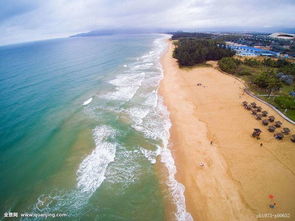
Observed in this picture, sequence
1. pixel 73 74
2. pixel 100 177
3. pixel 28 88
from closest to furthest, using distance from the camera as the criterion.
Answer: pixel 100 177 → pixel 28 88 → pixel 73 74

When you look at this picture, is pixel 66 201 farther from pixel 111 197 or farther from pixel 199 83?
pixel 199 83

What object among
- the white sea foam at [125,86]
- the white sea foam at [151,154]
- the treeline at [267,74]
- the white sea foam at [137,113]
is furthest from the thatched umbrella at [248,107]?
the white sea foam at [125,86]

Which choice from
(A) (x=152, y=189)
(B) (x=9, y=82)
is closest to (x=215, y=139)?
(A) (x=152, y=189)

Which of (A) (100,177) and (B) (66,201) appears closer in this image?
(B) (66,201)

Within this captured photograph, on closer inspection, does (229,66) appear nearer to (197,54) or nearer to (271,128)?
(197,54)

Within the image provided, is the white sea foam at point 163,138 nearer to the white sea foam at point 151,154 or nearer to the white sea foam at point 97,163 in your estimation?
the white sea foam at point 151,154

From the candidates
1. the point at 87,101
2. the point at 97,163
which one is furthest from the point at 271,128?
the point at 87,101

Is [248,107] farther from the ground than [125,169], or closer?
farther from the ground
